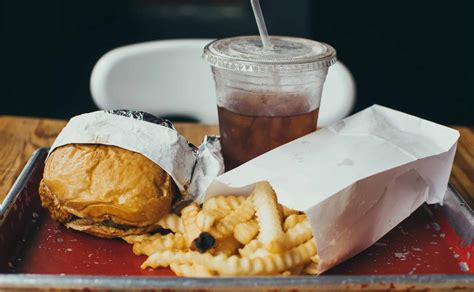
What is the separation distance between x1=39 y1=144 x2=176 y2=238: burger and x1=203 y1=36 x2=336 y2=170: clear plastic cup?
224 millimetres

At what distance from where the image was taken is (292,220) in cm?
93

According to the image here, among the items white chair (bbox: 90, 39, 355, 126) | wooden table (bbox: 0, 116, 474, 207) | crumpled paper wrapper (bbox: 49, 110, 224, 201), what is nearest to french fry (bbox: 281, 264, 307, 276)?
crumpled paper wrapper (bbox: 49, 110, 224, 201)

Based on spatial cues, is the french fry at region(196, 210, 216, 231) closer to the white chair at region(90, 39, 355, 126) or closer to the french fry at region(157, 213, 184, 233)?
the french fry at region(157, 213, 184, 233)

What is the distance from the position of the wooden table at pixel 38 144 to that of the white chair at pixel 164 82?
0.27 meters

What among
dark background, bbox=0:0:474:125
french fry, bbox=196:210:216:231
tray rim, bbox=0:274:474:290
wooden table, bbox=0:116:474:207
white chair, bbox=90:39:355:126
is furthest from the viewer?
dark background, bbox=0:0:474:125

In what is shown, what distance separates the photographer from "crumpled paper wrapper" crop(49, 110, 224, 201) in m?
1.01

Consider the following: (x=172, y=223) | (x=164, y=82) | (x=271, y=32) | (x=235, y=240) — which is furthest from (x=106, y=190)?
(x=271, y=32)

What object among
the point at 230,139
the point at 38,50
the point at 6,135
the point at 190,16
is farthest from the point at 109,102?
the point at 38,50

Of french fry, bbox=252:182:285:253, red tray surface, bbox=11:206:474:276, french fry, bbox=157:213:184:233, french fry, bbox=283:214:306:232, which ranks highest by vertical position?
french fry, bbox=252:182:285:253

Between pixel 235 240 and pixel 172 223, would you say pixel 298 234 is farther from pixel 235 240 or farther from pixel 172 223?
pixel 172 223

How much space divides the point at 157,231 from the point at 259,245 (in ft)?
0.77

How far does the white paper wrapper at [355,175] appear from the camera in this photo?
920mm

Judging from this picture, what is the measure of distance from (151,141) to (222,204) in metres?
0.17

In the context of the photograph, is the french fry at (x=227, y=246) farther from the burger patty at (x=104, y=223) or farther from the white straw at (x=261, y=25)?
the white straw at (x=261, y=25)
